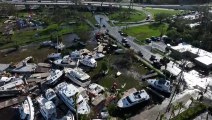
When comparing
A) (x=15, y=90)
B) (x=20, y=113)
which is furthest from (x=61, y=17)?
(x=20, y=113)

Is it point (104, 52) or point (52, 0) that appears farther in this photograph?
point (52, 0)

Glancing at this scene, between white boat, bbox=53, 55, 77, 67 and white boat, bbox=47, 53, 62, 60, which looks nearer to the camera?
white boat, bbox=53, 55, 77, 67

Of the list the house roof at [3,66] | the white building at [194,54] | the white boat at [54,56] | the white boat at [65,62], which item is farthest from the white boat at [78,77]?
the white building at [194,54]

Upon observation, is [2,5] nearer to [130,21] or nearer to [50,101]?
[130,21]

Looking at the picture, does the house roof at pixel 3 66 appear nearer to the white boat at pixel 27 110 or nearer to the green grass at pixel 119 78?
the white boat at pixel 27 110

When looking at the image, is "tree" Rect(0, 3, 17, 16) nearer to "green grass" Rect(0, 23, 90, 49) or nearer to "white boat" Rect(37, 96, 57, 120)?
"green grass" Rect(0, 23, 90, 49)

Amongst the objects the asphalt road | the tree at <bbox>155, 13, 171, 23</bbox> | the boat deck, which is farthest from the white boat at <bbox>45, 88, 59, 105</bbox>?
the tree at <bbox>155, 13, 171, 23</bbox>
